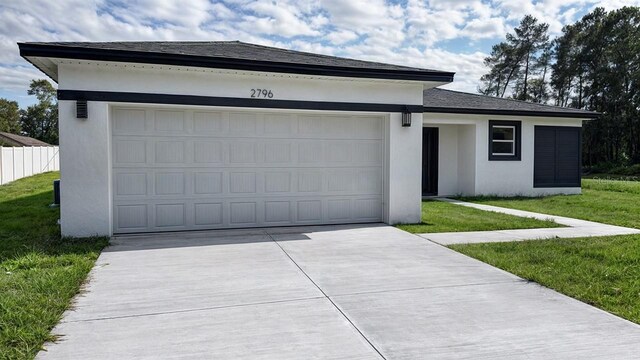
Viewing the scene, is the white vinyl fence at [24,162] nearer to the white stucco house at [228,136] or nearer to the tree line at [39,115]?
the white stucco house at [228,136]

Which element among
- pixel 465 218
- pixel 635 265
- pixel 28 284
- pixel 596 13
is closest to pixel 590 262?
pixel 635 265

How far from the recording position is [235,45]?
1016 centimetres

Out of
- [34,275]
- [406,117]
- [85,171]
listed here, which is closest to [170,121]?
[85,171]

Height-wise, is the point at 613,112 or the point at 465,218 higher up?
the point at 613,112

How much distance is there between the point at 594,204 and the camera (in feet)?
41.1

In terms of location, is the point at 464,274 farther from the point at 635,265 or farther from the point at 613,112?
the point at 613,112

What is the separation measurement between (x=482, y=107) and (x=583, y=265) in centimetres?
965

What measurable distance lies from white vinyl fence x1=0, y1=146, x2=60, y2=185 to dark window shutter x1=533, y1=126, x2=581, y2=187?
20.2 m

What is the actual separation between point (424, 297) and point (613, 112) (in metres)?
41.9

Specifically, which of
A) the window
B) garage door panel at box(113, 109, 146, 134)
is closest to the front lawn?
the window

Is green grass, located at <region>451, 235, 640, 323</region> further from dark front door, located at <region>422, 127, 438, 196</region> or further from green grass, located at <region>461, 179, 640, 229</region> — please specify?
dark front door, located at <region>422, 127, 438, 196</region>

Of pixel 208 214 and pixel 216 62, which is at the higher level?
pixel 216 62

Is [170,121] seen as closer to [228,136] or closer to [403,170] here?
[228,136]

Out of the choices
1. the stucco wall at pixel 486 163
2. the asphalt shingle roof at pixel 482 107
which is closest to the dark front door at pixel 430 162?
the stucco wall at pixel 486 163
